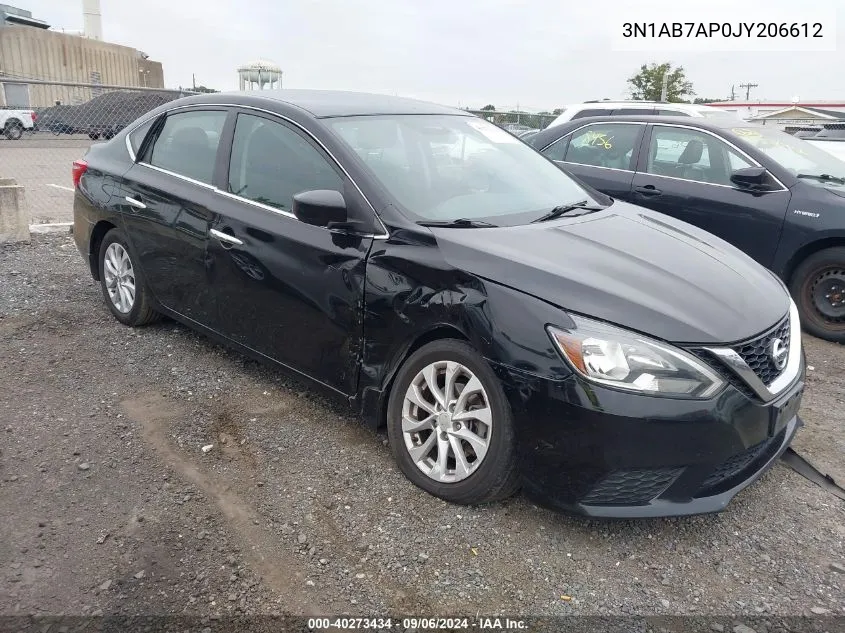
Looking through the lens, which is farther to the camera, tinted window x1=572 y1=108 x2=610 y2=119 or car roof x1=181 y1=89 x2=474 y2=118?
tinted window x1=572 y1=108 x2=610 y2=119

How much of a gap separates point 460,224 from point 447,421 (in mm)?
882

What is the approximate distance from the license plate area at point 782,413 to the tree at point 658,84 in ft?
112

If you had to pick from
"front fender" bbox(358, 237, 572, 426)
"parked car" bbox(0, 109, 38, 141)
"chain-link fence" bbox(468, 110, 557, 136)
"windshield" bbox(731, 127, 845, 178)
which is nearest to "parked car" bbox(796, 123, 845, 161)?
"windshield" bbox(731, 127, 845, 178)

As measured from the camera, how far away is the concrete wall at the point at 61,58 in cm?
4512

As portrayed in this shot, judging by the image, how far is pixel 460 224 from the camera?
3.14m

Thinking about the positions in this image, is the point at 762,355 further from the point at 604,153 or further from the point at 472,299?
the point at 604,153

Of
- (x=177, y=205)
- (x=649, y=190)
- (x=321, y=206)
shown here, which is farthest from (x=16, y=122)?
(x=321, y=206)

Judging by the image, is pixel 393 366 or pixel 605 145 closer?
pixel 393 366

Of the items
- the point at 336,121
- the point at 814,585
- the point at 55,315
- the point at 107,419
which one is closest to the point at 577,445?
the point at 814,585

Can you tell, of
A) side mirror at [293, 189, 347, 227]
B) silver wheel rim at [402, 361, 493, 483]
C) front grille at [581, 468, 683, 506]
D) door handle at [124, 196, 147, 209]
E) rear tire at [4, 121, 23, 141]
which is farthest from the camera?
rear tire at [4, 121, 23, 141]

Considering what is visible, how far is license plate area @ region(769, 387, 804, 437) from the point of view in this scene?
8.73 ft

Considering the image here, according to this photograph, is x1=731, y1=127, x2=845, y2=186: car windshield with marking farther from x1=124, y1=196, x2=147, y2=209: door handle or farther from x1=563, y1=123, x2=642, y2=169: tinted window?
x1=124, y1=196, x2=147, y2=209: door handle

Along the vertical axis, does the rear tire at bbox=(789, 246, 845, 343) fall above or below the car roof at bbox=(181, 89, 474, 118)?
below

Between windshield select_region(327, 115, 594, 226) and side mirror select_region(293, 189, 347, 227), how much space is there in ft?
0.86
